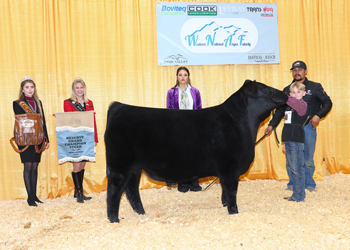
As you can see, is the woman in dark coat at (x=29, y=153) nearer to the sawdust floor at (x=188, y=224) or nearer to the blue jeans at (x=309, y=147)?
the sawdust floor at (x=188, y=224)

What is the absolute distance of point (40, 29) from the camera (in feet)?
15.2

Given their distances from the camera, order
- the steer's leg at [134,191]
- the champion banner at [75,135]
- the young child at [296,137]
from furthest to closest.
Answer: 1. the champion banner at [75,135]
2. the young child at [296,137]
3. the steer's leg at [134,191]

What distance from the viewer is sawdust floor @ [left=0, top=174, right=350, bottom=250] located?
245 centimetres

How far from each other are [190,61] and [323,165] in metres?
3.14

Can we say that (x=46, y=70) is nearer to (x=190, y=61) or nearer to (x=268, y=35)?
(x=190, y=61)

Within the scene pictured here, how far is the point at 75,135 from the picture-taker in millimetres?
3980

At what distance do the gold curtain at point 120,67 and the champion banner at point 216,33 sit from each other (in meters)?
0.16

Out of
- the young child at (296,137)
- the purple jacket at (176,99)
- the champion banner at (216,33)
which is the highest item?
the champion banner at (216,33)

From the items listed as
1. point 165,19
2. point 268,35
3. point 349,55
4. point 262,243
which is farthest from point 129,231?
point 349,55

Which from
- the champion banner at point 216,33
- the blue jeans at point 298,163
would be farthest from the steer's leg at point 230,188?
the champion banner at point 216,33

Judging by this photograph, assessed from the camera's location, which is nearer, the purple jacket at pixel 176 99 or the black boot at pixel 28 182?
the black boot at pixel 28 182

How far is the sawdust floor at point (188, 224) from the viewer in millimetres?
2449

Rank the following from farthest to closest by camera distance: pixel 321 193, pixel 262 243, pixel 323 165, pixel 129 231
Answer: pixel 323 165
pixel 321 193
pixel 129 231
pixel 262 243

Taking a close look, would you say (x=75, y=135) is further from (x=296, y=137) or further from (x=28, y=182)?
(x=296, y=137)
